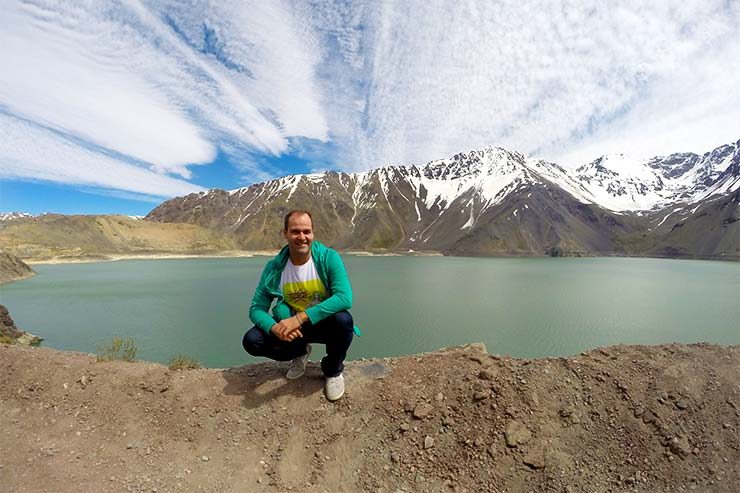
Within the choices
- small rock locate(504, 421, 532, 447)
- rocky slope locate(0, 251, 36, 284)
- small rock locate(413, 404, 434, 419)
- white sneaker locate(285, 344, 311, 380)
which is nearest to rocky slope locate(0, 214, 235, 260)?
rocky slope locate(0, 251, 36, 284)

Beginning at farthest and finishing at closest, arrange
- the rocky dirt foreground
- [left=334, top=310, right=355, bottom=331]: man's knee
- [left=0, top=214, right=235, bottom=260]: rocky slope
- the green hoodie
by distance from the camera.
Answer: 1. [left=0, top=214, right=235, bottom=260]: rocky slope
2. [left=334, top=310, right=355, bottom=331]: man's knee
3. the green hoodie
4. the rocky dirt foreground

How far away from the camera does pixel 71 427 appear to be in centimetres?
414

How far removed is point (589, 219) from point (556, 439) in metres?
216

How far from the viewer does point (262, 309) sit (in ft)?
14.1

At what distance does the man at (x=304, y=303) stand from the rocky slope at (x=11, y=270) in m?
59.7

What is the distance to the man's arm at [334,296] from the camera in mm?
3867

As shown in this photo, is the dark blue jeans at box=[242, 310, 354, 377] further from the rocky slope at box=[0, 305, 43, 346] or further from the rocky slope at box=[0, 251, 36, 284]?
the rocky slope at box=[0, 251, 36, 284]

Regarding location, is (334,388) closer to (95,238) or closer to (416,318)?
(416,318)

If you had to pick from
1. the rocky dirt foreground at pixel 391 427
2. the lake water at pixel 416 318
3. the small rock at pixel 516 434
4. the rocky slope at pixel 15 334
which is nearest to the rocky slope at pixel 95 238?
the lake water at pixel 416 318

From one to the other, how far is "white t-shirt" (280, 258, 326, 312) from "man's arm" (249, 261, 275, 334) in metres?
0.23

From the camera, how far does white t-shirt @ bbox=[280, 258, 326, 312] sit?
4.14 meters

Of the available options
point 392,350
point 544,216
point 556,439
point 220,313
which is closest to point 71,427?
point 556,439

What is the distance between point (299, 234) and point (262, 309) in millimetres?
1066

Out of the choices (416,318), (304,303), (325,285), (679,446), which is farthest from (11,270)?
(679,446)
